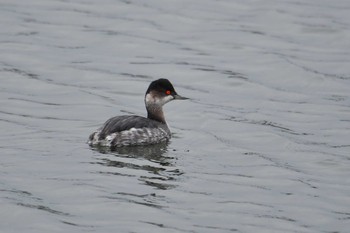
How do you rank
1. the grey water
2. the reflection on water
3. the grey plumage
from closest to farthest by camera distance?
the grey water < the reflection on water < the grey plumage

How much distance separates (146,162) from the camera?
46.1 feet

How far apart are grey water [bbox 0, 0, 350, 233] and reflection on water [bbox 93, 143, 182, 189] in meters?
0.03

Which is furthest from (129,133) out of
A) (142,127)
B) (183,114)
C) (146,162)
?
(183,114)

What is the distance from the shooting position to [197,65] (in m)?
20.3

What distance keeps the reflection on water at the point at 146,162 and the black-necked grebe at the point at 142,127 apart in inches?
4.4

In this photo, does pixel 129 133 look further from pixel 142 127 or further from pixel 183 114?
pixel 183 114

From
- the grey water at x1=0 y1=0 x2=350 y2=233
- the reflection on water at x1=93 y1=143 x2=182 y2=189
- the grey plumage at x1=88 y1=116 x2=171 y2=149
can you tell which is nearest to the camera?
the grey water at x1=0 y1=0 x2=350 y2=233

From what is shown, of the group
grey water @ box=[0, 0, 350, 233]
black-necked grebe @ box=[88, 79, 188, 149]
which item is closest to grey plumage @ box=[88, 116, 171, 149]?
black-necked grebe @ box=[88, 79, 188, 149]

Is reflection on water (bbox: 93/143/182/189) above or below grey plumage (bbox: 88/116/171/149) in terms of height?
below

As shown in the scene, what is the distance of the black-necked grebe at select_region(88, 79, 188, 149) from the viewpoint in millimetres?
14664

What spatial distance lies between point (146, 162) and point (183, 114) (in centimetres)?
345

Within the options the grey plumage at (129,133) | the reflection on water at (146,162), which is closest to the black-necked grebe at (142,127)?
the grey plumage at (129,133)

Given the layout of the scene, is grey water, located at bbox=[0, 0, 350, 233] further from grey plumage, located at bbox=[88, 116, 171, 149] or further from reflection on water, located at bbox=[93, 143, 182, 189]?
grey plumage, located at bbox=[88, 116, 171, 149]

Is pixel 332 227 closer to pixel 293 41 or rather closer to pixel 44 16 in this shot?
pixel 293 41
